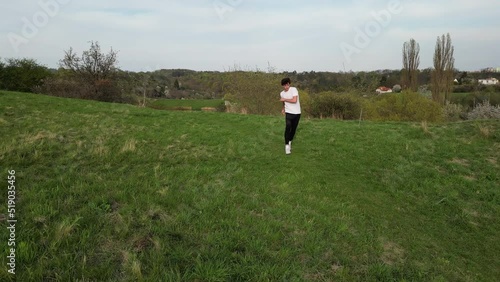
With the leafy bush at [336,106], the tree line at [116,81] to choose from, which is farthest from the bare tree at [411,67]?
the leafy bush at [336,106]

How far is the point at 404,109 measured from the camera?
2302cm

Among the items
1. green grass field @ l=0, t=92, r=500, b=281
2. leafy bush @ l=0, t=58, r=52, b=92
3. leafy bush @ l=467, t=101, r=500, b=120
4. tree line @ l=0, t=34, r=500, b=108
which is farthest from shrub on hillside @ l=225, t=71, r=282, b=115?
leafy bush @ l=0, t=58, r=52, b=92

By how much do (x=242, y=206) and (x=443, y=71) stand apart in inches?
1746

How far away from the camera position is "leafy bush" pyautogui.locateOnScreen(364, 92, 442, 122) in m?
22.2

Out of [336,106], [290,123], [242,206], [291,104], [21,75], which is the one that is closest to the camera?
[242,206]

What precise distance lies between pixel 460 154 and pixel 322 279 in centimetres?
667

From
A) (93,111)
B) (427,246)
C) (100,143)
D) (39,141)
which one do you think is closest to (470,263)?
(427,246)

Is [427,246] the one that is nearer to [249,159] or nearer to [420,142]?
[249,159]

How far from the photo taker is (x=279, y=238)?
3557mm

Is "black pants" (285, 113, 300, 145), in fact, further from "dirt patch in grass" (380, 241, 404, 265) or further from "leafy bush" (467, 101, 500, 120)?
"leafy bush" (467, 101, 500, 120)

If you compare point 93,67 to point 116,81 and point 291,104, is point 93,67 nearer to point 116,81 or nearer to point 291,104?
point 116,81

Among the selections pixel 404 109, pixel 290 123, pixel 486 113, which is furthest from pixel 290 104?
pixel 486 113

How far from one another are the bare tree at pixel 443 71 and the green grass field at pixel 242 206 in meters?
35.1

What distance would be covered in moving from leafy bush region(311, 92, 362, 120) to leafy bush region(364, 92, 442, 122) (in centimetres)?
362
